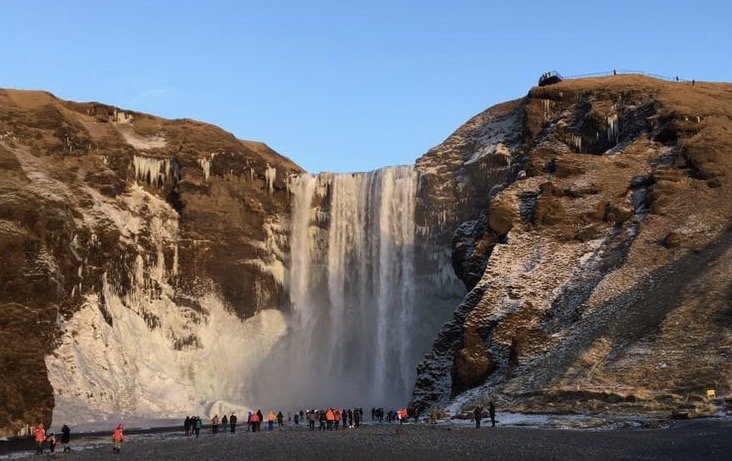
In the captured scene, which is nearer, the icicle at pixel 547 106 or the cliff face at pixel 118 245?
the cliff face at pixel 118 245

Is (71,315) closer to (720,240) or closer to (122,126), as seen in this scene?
(122,126)

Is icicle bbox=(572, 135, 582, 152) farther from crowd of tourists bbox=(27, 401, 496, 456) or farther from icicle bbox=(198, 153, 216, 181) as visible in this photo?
icicle bbox=(198, 153, 216, 181)

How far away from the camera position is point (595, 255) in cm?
5984

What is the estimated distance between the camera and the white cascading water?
242 feet

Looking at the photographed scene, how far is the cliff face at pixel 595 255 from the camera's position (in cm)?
4575

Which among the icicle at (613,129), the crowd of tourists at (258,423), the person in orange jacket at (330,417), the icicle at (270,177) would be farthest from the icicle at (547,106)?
the person in orange jacket at (330,417)

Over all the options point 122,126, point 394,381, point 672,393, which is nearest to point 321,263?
point 394,381

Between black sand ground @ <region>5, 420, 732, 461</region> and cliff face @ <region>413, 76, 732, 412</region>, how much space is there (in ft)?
23.0

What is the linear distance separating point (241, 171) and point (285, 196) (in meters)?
4.50

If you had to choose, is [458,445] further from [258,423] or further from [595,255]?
[595,255]

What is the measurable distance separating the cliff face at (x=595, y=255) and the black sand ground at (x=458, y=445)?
23.0 ft

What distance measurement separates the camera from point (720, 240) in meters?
54.9

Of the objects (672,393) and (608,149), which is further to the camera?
(608,149)

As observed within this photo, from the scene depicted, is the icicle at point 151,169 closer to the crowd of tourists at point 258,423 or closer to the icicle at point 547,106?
the crowd of tourists at point 258,423
